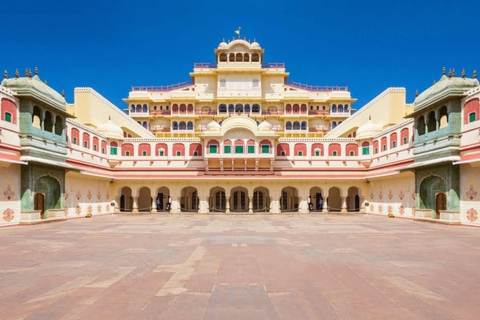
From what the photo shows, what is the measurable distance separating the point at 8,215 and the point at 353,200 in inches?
1365

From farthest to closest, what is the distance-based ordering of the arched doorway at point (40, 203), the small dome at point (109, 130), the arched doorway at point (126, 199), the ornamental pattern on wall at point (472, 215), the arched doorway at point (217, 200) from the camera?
the arched doorway at point (126, 199)
the arched doorway at point (217, 200)
the small dome at point (109, 130)
the arched doorway at point (40, 203)
the ornamental pattern on wall at point (472, 215)

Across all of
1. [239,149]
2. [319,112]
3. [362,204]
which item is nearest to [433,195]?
[362,204]

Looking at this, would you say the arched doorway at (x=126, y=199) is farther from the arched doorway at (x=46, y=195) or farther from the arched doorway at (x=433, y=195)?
the arched doorway at (x=433, y=195)

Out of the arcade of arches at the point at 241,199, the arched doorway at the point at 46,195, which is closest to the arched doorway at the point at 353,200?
the arcade of arches at the point at 241,199

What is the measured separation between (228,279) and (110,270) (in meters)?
3.50

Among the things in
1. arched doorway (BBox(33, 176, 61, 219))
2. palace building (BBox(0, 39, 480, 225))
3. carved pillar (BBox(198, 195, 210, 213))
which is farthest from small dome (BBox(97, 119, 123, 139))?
carved pillar (BBox(198, 195, 210, 213))

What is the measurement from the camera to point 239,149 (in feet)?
120

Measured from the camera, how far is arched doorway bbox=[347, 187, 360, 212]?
39.7 m

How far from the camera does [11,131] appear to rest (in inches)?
850

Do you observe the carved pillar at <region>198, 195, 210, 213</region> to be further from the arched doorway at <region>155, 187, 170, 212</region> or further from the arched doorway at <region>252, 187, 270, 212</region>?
the arched doorway at <region>155, 187, 170, 212</region>

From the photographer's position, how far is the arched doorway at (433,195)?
24531 millimetres

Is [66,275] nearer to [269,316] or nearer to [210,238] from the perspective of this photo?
[269,316]

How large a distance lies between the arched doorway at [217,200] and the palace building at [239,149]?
16cm

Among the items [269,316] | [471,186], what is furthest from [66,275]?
[471,186]
